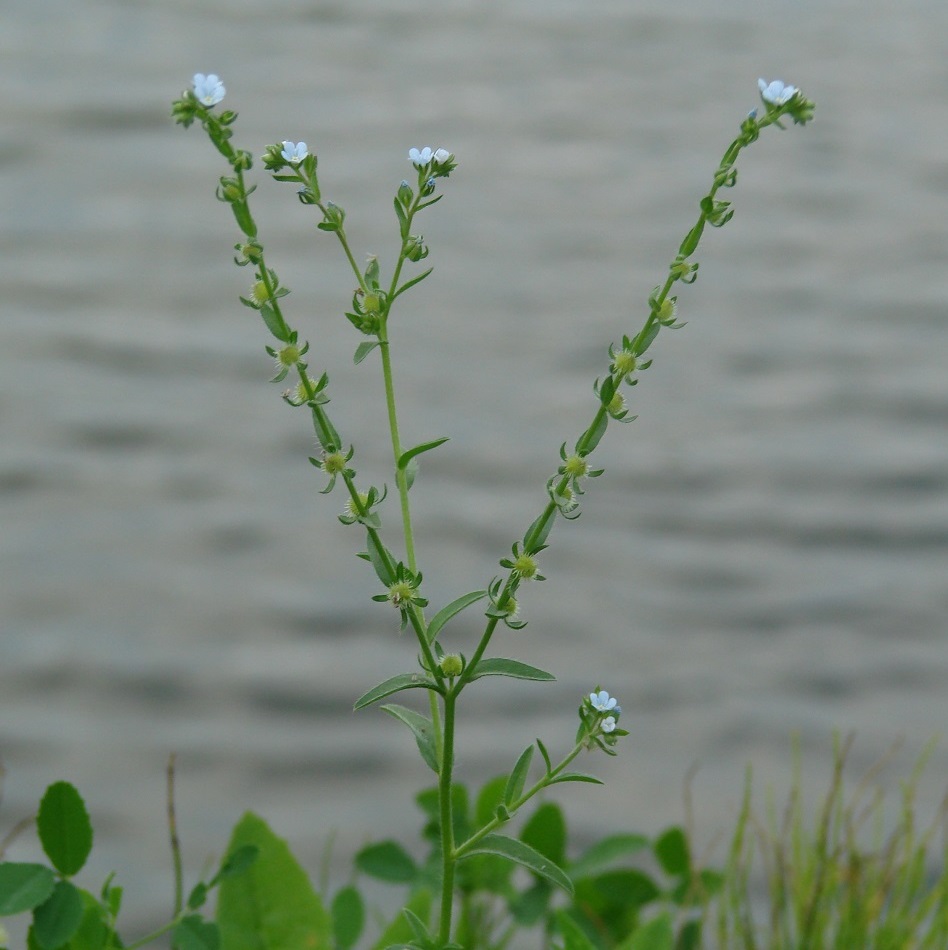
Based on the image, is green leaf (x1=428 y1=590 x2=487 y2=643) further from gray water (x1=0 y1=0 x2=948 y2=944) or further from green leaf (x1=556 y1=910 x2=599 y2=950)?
gray water (x1=0 y1=0 x2=948 y2=944)

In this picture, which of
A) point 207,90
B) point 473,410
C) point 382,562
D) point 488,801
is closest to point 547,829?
point 488,801

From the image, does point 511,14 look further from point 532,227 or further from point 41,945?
point 41,945

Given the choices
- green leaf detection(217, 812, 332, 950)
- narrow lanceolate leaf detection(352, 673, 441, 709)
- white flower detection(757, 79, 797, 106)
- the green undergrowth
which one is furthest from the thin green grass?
white flower detection(757, 79, 797, 106)

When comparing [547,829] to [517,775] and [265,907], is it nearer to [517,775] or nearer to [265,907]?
[265,907]

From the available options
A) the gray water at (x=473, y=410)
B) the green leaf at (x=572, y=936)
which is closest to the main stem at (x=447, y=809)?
the green leaf at (x=572, y=936)

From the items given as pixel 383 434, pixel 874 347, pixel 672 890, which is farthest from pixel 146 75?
pixel 672 890

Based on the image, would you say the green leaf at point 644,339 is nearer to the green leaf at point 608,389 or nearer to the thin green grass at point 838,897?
the green leaf at point 608,389
